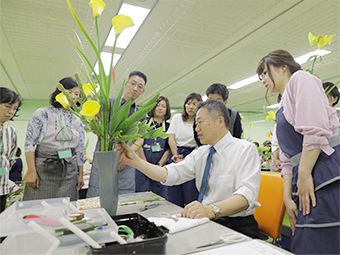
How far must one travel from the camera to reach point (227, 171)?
132cm

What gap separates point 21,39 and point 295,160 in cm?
464

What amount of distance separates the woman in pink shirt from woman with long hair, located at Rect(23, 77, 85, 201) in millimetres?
1568

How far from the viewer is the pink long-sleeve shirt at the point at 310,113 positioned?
3.21 feet

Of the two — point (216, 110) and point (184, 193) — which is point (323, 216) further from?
point (184, 193)

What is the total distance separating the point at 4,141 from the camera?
206 cm

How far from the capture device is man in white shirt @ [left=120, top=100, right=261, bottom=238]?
108cm

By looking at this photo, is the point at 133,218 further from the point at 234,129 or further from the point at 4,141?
the point at 4,141

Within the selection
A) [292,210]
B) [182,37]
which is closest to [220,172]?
[292,210]

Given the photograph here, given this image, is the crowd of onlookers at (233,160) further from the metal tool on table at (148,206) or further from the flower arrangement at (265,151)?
the flower arrangement at (265,151)

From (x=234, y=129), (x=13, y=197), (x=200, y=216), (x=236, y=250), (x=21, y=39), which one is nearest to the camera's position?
(x=236, y=250)

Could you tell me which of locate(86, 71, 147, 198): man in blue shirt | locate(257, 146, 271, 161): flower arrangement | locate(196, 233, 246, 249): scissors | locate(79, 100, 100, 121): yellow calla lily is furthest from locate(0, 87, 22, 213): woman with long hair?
locate(257, 146, 271, 161): flower arrangement

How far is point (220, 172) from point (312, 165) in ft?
1.60

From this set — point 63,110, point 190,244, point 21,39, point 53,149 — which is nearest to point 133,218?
point 190,244

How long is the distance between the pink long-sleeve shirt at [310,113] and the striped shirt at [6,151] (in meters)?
2.31
